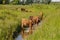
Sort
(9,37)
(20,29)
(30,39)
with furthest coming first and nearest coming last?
(20,29) < (9,37) < (30,39)

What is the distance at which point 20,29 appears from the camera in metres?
22.8

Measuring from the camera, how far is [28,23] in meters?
23.3

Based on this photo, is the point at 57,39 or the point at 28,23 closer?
the point at 57,39

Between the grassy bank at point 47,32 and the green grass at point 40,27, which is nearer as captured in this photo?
the grassy bank at point 47,32

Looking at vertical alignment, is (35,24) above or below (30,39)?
below

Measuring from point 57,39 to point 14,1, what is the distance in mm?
61228

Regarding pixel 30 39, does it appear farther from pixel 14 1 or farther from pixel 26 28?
pixel 14 1

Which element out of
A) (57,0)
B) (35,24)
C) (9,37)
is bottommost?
(57,0)

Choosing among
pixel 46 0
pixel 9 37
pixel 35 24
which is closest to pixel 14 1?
pixel 46 0

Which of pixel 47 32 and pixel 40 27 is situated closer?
pixel 47 32

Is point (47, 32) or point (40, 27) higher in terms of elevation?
point (47, 32)

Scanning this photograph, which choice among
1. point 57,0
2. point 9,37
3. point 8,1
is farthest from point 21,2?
point 9,37

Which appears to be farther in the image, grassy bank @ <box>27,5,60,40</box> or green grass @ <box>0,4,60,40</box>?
green grass @ <box>0,4,60,40</box>

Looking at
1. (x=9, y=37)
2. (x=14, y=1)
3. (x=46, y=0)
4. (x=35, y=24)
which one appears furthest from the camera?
(x=46, y=0)
